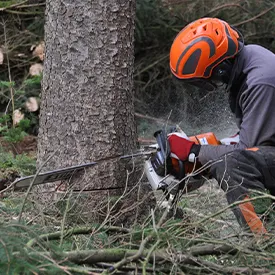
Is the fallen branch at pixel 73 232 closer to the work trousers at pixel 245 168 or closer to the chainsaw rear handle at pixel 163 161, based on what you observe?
the chainsaw rear handle at pixel 163 161

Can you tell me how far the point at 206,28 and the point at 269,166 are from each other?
1.04m

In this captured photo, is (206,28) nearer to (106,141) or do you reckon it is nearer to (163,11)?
(106,141)

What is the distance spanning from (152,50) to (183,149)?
14.6 ft

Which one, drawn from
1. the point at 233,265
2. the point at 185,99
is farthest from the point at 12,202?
the point at 185,99

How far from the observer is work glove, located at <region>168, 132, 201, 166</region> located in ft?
13.0

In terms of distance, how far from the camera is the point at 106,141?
13.0ft

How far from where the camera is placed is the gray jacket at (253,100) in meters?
3.82

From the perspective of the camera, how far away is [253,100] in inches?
152

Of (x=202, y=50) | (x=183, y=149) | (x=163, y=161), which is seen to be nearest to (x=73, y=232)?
(x=163, y=161)

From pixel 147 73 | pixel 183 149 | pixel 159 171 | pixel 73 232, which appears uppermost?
pixel 73 232

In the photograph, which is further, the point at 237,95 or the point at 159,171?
the point at 237,95

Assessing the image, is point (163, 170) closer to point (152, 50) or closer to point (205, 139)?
point (205, 139)

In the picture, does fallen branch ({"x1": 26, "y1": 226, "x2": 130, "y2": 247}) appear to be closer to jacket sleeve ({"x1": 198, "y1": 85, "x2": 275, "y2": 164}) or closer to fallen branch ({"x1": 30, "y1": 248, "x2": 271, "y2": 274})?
fallen branch ({"x1": 30, "y1": 248, "x2": 271, "y2": 274})

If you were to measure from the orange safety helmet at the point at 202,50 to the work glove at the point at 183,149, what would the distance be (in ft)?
1.46
